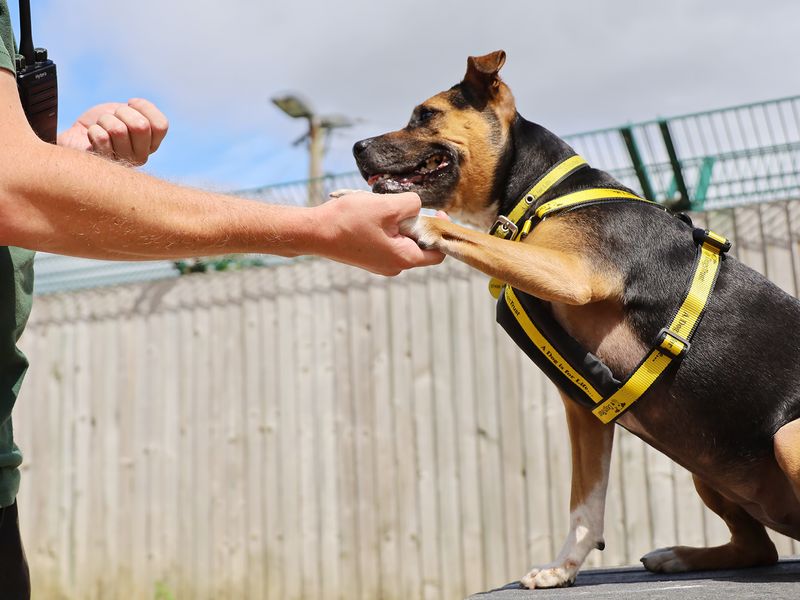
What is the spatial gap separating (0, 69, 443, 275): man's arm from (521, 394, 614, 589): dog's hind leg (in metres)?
1.14

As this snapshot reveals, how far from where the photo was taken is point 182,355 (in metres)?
7.52

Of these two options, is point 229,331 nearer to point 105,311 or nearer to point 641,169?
point 105,311

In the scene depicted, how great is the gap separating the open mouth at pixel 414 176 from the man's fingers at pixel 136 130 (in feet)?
3.44

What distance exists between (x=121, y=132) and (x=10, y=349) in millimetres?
643

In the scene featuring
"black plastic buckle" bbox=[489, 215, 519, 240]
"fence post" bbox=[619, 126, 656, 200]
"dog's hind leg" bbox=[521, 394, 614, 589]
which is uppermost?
"fence post" bbox=[619, 126, 656, 200]

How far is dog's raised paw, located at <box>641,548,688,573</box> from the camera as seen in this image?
9.45 ft

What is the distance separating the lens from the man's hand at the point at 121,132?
235 centimetres

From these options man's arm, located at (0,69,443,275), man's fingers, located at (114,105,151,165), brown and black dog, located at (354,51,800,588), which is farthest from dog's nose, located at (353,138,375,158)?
man's arm, located at (0,69,443,275)

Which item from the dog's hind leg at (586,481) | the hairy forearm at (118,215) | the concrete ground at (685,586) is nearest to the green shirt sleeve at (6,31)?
the hairy forearm at (118,215)

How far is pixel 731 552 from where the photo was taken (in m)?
2.90

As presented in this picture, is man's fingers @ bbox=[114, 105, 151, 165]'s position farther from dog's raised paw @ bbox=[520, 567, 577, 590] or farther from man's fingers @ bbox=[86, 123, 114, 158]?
dog's raised paw @ bbox=[520, 567, 577, 590]

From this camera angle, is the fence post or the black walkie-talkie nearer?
the black walkie-talkie

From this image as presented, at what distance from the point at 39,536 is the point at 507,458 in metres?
4.23

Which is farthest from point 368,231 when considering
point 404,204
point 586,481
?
point 586,481
